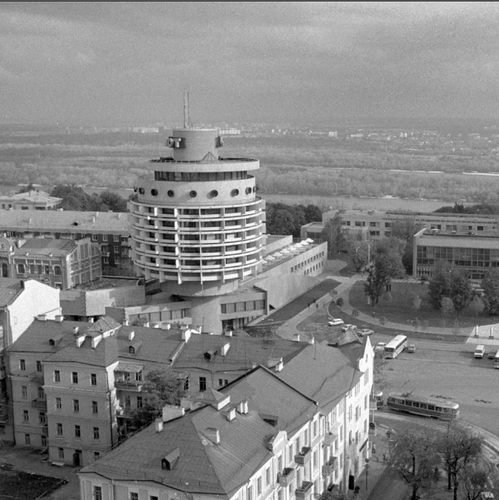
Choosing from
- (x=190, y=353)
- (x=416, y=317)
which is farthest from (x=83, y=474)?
(x=416, y=317)

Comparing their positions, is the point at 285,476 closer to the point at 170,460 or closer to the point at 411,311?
the point at 170,460

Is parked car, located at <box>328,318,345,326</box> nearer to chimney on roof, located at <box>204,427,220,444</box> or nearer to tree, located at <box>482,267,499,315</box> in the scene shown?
tree, located at <box>482,267,499,315</box>

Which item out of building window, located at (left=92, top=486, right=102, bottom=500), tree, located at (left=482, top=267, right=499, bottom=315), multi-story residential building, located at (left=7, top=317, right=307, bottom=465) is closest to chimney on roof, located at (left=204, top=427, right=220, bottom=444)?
building window, located at (left=92, top=486, right=102, bottom=500)

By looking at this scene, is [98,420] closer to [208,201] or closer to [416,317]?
[208,201]

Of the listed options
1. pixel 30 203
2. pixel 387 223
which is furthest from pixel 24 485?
pixel 30 203

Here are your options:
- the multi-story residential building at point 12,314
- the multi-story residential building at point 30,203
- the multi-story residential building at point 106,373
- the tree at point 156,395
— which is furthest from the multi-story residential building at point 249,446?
the multi-story residential building at point 30,203

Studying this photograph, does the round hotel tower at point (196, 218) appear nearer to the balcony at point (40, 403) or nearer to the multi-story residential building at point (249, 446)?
the balcony at point (40, 403)
